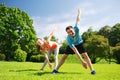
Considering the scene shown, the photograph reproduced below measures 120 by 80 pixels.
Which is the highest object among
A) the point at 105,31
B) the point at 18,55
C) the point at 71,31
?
the point at 71,31

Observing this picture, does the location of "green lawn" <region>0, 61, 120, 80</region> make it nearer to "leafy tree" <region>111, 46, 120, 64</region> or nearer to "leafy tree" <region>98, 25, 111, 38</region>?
"leafy tree" <region>111, 46, 120, 64</region>

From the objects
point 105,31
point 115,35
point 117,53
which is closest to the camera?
point 117,53

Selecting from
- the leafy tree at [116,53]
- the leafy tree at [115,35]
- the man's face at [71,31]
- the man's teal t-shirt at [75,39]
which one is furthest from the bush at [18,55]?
the man's face at [71,31]

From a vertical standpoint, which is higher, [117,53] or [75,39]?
[75,39]

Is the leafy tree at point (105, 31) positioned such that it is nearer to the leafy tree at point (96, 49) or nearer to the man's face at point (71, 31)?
the leafy tree at point (96, 49)

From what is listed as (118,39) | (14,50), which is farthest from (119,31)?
(14,50)

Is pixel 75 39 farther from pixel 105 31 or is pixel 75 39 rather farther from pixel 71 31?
pixel 105 31

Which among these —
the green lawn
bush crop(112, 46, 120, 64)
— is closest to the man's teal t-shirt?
the green lawn

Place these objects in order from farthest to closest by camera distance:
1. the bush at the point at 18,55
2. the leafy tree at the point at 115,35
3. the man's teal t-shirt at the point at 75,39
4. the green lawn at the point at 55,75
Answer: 1. the leafy tree at the point at 115,35
2. the bush at the point at 18,55
3. the man's teal t-shirt at the point at 75,39
4. the green lawn at the point at 55,75

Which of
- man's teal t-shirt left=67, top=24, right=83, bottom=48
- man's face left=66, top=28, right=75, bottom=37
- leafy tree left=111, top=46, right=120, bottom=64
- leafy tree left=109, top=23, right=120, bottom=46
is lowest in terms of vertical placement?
leafy tree left=111, top=46, right=120, bottom=64

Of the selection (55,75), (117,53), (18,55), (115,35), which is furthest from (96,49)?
(55,75)

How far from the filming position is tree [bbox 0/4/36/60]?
60.6 meters

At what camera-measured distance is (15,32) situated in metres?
60.9

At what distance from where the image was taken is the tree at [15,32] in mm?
60644
